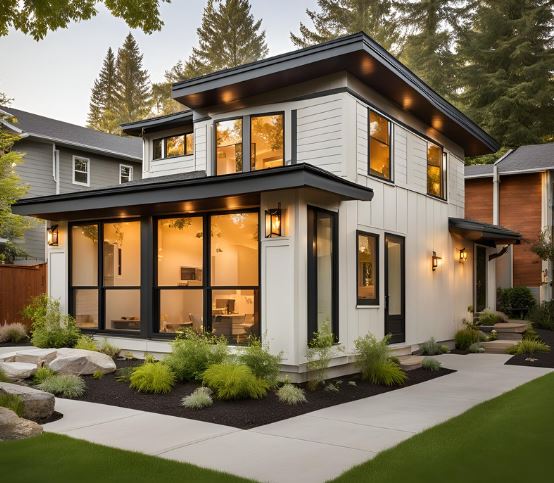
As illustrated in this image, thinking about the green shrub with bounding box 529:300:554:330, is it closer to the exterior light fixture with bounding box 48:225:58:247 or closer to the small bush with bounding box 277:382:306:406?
the small bush with bounding box 277:382:306:406

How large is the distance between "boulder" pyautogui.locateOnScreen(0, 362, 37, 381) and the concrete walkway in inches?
55.2

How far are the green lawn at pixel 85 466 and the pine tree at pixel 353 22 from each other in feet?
103

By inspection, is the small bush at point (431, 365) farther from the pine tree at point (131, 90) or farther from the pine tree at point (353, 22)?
the pine tree at point (131, 90)

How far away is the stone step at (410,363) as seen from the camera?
1050 centimetres

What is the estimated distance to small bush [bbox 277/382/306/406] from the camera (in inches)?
292

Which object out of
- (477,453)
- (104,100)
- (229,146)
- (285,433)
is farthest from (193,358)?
(104,100)

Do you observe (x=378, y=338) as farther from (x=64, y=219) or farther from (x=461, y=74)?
(x=461, y=74)

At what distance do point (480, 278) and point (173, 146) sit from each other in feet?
Result: 30.7

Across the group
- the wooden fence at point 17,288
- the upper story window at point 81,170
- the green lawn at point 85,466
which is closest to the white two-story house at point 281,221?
the wooden fence at point 17,288

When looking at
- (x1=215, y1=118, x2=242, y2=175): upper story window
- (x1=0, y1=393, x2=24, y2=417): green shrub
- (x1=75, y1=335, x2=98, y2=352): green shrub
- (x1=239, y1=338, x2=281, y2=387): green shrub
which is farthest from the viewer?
(x1=215, y1=118, x2=242, y2=175): upper story window

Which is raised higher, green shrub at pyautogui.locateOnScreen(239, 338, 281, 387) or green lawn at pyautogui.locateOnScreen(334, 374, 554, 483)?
green shrub at pyautogui.locateOnScreen(239, 338, 281, 387)

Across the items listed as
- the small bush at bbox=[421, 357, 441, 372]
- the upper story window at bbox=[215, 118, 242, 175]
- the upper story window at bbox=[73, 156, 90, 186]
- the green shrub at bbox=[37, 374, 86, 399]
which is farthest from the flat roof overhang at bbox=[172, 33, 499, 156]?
the upper story window at bbox=[73, 156, 90, 186]

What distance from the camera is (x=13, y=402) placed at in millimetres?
6227

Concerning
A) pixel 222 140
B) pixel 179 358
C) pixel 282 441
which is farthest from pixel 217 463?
pixel 222 140
